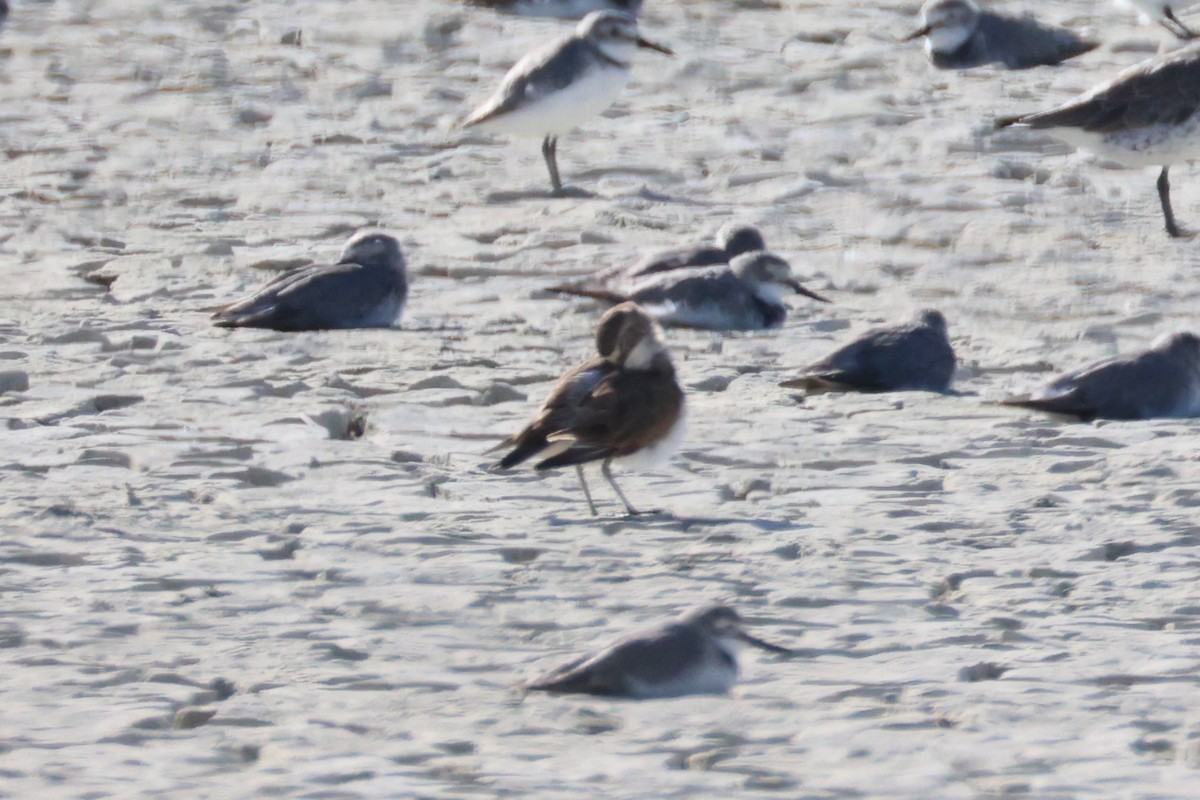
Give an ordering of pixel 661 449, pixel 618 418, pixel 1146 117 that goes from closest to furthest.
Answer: pixel 618 418 → pixel 661 449 → pixel 1146 117

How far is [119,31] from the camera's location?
14.6 m

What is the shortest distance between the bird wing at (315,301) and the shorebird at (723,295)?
0.98m

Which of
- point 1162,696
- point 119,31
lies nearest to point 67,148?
point 119,31

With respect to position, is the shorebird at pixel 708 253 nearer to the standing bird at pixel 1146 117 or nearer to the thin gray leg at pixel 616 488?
the standing bird at pixel 1146 117

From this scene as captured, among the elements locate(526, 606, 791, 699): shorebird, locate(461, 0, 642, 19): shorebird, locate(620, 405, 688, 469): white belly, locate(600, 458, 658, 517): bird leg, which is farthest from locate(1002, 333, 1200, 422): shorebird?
locate(461, 0, 642, 19): shorebird

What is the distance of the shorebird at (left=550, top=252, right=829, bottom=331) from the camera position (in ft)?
26.4

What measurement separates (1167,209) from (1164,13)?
4.40 meters

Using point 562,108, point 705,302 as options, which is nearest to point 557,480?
point 705,302

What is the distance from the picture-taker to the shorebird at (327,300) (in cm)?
801

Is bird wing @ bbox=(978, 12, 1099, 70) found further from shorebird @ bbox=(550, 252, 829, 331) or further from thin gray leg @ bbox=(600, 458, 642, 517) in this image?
thin gray leg @ bbox=(600, 458, 642, 517)

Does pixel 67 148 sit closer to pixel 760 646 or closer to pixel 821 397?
pixel 821 397

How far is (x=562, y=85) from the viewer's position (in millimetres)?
10445

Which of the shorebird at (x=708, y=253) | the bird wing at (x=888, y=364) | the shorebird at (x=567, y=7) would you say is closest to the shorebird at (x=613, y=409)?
the bird wing at (x=888, y=364)

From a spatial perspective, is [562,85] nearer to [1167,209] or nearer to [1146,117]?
[1146,117]
